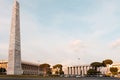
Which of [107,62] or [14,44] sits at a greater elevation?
[14,44]

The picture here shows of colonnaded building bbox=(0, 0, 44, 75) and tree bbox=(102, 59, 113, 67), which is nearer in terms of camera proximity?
colonnaded building bbox=(0, 0, 44, 75)

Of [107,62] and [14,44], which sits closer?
[14,44]

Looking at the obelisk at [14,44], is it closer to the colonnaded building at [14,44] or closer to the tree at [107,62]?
the colonnaded building at [14,44]

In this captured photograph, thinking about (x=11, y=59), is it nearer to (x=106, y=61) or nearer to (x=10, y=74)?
(x=10, y=74)

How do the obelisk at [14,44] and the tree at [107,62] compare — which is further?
the tree at [107,62]

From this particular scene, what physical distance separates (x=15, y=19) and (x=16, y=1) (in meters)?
7.25

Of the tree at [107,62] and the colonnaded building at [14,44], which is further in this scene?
the tree at [107,62]

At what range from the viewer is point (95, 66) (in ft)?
580

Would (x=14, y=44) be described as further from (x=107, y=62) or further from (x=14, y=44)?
(x=107, y=62)

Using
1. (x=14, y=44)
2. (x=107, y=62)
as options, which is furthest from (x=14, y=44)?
(x=107, y=62)

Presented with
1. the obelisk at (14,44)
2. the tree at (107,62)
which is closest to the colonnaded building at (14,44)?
the obelisk at (14,44)

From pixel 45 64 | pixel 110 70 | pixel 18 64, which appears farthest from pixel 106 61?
pixel 18 64

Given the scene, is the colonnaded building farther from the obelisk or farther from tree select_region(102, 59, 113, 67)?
tree select_region(102, 59, 113, 67)

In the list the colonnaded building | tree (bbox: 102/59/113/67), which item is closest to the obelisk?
the colonnaded building
